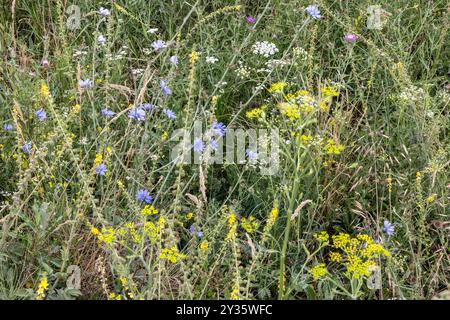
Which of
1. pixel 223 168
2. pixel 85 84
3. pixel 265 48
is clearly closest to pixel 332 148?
pixel 223 168

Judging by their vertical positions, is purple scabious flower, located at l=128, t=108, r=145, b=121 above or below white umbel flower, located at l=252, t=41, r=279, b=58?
below

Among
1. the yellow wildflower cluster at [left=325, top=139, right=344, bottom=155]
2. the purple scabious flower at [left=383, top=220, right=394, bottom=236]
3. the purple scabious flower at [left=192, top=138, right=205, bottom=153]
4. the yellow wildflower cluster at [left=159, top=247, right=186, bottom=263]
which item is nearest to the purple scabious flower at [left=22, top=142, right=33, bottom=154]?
the purple scabious flower at [left=192, top=138, right=205, bottom=153]

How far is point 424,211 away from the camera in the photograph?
100 inches

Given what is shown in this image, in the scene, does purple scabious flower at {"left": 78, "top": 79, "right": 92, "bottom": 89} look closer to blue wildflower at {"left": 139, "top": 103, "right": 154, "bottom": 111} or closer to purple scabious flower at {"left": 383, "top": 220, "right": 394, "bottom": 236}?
blue wildflower at {"left": 139, "top": 103, "right": 154, "bottom": 111}

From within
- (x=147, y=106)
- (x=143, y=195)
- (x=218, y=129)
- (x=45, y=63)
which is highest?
(x=45, y=63)

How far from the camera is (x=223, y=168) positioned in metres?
2.98

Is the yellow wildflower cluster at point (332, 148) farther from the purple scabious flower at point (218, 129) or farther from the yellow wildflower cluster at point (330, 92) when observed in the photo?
the purple scabious flower at point (218, 129)

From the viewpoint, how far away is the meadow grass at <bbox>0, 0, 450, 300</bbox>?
2.31 m

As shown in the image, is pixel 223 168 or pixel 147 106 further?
pixel 223 168

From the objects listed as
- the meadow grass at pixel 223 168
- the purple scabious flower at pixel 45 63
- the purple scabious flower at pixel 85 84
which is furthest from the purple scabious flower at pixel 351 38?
the purple scabious flower at pixel 45 63

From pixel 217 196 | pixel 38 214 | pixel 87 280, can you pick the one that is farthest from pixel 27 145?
pixel 217 196

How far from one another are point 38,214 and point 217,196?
0.82 meters

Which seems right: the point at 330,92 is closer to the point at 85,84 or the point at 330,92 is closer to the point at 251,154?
the point at 251,154

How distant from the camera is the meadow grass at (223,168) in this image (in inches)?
91.1
